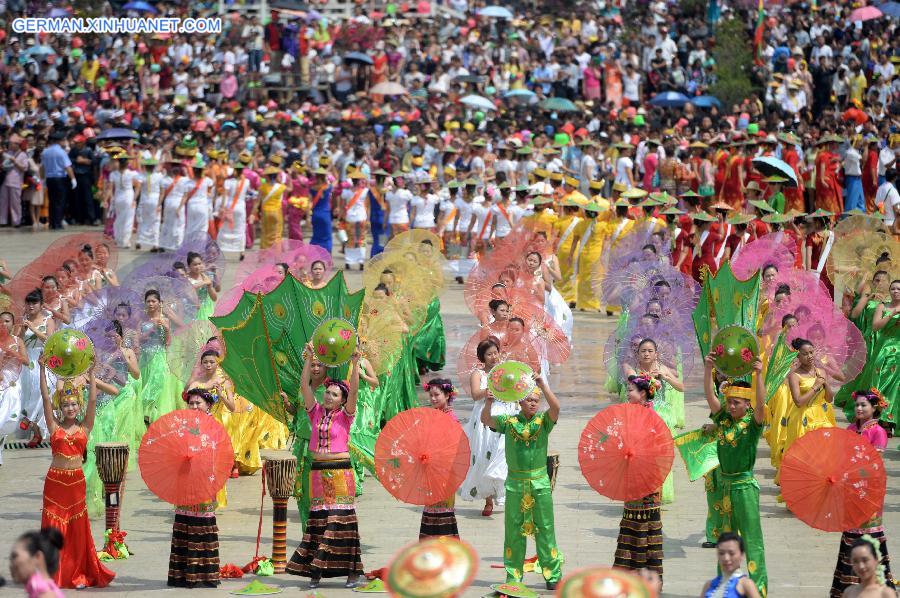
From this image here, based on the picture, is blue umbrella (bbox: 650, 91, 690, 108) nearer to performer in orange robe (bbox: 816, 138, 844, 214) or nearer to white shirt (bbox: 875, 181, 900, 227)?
performer in orange robe (bbox: 816, 138, 844, 214)

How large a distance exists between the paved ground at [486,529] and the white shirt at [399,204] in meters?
10.6

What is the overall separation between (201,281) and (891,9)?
19129 mm

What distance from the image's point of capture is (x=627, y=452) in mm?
9398

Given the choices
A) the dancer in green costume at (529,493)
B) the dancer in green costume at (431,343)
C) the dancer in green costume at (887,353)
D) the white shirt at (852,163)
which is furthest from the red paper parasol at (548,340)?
the white shirt at (852,163)

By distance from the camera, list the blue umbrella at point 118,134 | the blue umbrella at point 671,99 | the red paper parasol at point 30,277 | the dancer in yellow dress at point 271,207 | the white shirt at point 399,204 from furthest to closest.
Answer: the blue umbrella at point 671,99 → the blue umbrella at point 118,134 → the dancer in yellow dress at point 271,207 → the white shirt at point 399,204 → the red paper parasol at point 30,277

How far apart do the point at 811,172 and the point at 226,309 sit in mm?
12618

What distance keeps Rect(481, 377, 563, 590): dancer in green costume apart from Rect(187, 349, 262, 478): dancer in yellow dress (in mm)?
2980

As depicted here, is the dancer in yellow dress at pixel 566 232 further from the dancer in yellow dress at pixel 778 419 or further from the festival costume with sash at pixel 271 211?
the dancer in yellow dress at pixel 778 419

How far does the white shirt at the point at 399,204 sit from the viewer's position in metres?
24.8

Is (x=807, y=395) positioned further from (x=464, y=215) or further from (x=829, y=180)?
(x=464, y=215)

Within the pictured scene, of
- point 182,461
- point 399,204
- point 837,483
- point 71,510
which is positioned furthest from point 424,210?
point 837,483

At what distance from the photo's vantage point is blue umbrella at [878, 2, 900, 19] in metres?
29.6

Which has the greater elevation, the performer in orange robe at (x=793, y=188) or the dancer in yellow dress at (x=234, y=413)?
the performer in orange robe at (x=793, y=188)
